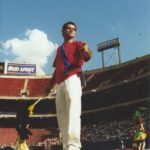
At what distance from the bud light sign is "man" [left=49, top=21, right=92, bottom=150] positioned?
59.0 metres

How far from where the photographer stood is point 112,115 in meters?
42.5

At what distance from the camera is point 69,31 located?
6.03 m

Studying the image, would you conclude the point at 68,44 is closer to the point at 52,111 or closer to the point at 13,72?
the point at 52,111

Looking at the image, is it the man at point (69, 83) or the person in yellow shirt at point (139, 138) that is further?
the person in yellow shirt at point (139, 138)

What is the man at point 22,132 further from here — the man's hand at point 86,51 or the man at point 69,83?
the man's hand at point 86,51

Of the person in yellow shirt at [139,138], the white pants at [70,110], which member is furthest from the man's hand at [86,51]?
the person in yellow shirt at [139,138]

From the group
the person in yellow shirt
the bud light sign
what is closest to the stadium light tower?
the bud light sign

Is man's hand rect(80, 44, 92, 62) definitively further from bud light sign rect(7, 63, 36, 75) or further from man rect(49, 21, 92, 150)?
bud light sign rect(7, 63, 36, 75)

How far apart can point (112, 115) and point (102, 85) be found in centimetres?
444

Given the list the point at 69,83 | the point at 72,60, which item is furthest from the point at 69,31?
the point at 69,83

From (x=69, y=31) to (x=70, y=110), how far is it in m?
1.26

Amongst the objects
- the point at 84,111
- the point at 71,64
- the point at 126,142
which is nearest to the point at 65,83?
the point at 71,64

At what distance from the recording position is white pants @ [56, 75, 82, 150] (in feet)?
17.8

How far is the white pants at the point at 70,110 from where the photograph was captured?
17.8ft
